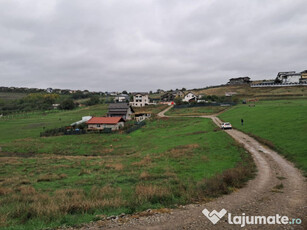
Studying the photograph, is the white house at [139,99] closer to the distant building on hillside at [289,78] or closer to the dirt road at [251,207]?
the distant building on hillside at [289,78]

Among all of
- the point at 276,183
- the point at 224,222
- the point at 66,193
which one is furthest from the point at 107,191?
the point at 276,183

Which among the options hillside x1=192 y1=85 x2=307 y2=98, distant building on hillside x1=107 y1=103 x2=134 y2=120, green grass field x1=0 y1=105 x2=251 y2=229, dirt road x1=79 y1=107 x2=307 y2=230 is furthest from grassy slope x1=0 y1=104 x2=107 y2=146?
hillside x1=192 y1=85 x2=307 y2=98

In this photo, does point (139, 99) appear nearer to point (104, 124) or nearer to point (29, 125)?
point (104, 124)

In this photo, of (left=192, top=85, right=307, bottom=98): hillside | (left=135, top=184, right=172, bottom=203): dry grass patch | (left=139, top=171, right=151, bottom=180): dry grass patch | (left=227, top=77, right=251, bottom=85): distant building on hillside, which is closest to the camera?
(left=135, top=184, right=172, bottom=203): dry grass patch

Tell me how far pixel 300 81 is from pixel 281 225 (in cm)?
13550

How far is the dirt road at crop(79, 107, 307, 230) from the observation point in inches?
315

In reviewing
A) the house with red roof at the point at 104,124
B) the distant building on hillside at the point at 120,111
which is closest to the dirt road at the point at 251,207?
the house with red roof at the point at 104,124

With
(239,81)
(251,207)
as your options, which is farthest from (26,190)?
(239,81)

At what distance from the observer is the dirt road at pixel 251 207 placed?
8.01 metres

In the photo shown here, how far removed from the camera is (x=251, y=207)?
9.33 meters

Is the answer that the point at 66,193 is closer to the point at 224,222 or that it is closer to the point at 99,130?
the point at 224,222

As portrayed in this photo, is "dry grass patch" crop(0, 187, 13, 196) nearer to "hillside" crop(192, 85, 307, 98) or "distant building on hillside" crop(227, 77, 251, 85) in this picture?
"hillside" crop(192, 85, 307, 98)

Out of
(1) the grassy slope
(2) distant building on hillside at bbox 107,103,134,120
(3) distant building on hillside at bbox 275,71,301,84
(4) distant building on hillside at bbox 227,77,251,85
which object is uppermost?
(4) distant building on hillside at bbox 227,77,251,85

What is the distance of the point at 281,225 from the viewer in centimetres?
776
